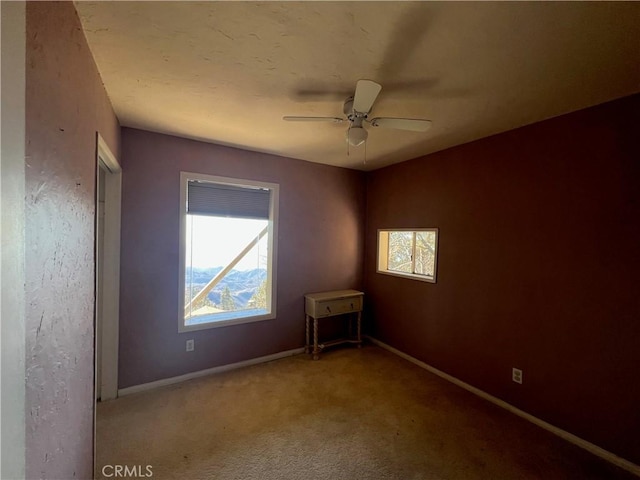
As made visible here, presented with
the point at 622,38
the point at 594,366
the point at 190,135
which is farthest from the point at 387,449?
the point at 190,135

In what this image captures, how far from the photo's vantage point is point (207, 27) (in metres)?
1.25

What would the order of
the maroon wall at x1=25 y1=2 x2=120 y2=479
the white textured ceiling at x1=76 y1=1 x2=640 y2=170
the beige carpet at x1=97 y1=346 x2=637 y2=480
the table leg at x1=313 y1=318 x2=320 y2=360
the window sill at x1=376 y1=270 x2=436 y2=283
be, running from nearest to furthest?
the maroon wall at x1=25 y1=2 x2=120 y2=479, the white textured ceiling at x1=76 y1=1 x2=640 y2=170, the beige carpet at x1=97 y1=346 x2=637 y2=480, the window sill at x1=376 y1=270 x2=436 y2=283, the table leg at x1=313 y1=318 x2=320 y2=360

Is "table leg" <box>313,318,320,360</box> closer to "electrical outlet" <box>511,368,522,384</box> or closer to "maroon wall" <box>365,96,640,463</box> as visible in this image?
"maroon wall" <box>365,96,640,463</box>

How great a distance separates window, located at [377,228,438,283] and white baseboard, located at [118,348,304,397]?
1.60 metres

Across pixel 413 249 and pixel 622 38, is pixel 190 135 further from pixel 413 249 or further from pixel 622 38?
pixel 622 38

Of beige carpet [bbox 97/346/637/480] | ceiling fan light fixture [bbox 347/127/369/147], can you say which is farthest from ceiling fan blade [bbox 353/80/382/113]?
beige carpet [bbox 97/346/637/480]

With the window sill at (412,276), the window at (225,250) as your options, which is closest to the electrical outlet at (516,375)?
the window sill at (412,276)

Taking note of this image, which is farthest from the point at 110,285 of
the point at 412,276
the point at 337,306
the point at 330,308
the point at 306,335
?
the point at 412,276

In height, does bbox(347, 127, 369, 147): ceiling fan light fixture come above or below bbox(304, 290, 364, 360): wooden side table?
above

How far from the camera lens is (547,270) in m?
2.13

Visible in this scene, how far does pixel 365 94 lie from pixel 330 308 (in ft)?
8.20

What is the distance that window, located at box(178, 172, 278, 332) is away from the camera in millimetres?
2781

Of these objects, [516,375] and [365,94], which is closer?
[365,94]

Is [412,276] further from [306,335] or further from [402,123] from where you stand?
[402,123]
